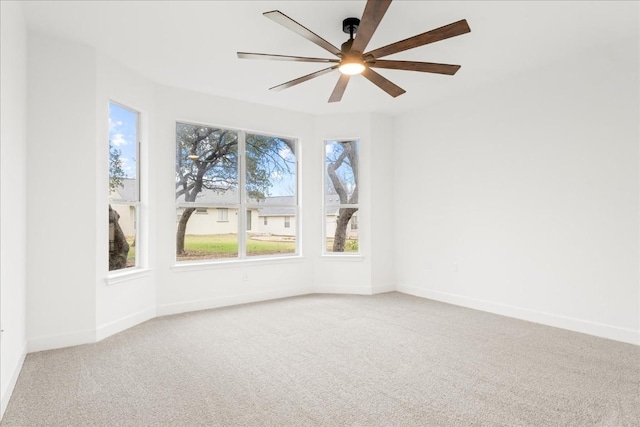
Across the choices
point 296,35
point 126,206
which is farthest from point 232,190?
point 296,35

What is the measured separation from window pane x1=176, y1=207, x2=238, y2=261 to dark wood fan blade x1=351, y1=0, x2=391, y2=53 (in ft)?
10.3

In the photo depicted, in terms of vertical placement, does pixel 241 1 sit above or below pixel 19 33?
above

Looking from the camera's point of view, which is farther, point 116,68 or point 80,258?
point 116,68

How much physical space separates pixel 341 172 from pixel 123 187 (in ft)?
10.1

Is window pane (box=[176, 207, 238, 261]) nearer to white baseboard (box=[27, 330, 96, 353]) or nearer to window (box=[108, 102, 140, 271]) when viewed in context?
window (box=[108, 102, 140, 271])

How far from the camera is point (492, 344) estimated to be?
137 inches

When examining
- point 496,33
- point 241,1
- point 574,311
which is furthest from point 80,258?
point 574,311

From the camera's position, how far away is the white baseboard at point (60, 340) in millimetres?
3268

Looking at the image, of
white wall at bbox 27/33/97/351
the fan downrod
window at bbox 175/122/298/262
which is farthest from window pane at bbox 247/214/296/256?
the fan downrod

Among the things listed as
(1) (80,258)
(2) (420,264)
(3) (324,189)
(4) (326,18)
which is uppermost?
(4) (326,18)

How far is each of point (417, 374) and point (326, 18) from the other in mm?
2896

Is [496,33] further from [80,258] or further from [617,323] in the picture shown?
[80,258]

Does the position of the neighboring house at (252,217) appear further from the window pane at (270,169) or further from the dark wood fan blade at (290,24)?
the dark wood fan blade at (290,24)

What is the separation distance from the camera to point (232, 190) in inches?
206
